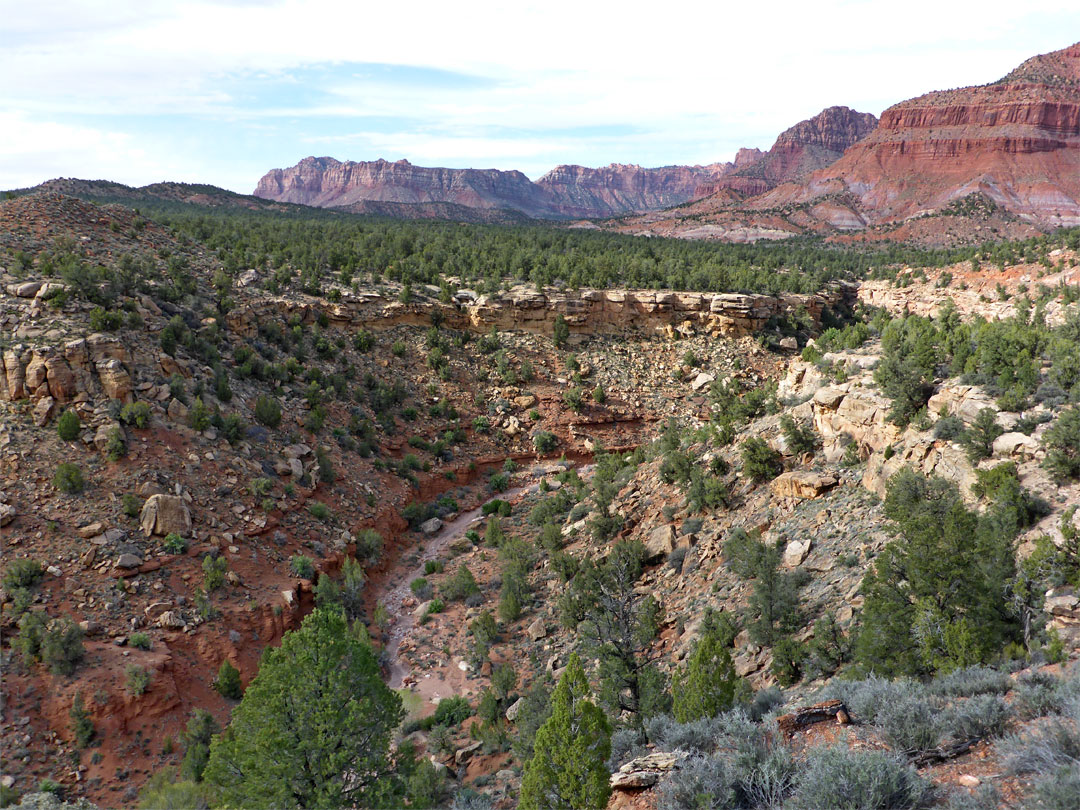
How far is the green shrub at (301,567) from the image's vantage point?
20.6 meters

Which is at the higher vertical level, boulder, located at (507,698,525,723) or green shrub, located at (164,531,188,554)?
green shrub, located at (164,531,188,554)

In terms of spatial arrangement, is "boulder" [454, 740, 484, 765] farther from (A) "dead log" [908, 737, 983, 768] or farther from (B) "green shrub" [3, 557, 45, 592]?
(B) "green shrub" [3, 557, 45, 592]

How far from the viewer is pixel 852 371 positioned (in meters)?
21.4

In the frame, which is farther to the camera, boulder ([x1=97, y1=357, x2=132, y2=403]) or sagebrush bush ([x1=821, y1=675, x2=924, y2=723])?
boulder ([x1=97, y1=357, x2=132, y2=403])

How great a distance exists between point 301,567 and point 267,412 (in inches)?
301

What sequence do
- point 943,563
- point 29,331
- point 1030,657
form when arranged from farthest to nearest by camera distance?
point 29,331, point 943,563, point 1030,657

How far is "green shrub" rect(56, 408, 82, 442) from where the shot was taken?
1925 centimetres

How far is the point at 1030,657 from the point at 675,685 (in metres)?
5.48

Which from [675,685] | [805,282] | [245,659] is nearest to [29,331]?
[245,659]

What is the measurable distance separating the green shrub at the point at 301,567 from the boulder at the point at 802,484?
15.2 m

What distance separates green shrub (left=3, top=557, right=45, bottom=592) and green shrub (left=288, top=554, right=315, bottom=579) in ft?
21.4

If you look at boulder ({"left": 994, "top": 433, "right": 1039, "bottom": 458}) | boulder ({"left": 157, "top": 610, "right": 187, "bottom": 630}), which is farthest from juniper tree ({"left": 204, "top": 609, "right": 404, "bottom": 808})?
boulder ({"left": 994, "top": 433, "right": 1039, "bottom": 458})

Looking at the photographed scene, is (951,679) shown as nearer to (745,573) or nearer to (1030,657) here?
(1030,657)

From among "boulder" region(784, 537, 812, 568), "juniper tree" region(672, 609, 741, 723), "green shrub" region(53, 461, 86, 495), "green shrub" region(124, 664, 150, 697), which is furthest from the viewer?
"green shrub" region(53, 461, 86, 495)
